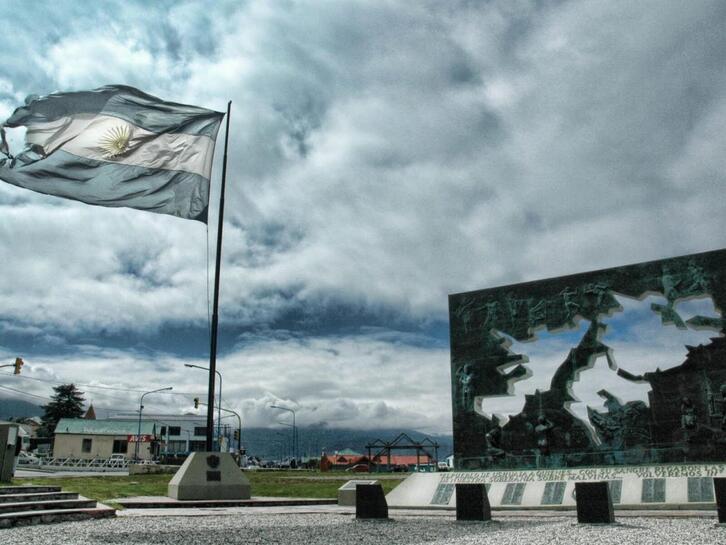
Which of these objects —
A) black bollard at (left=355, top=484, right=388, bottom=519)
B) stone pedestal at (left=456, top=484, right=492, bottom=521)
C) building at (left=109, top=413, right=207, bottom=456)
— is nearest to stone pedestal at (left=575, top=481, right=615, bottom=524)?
stone pedestal at (left=456, top=484, right=492, bottom=521)

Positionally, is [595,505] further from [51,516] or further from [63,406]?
[63,406]

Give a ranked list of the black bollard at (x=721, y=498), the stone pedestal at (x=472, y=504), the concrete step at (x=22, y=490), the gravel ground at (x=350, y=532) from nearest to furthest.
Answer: the gravel ground at (x=350, y=532)
the black bollard at (x=721, y=498)
the stone pedestal at (x=472, y=504)
the concrete step at (x=22, y=490)

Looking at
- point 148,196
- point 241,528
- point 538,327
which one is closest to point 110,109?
point 148,196

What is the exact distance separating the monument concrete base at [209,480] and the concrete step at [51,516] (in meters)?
2.84

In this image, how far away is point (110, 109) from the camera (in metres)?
16.3

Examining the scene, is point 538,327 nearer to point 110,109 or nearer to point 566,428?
point 566,428

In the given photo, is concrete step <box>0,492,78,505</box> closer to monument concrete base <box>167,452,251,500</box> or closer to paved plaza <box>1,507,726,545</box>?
paved plaza <box>1,507,726,545</box>

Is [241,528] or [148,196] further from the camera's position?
[148,196]

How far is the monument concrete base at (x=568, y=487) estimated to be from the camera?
56.3 ft

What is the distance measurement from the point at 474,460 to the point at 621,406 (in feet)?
17.5

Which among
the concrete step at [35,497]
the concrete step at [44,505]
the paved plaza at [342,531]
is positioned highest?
the concrete step at [35,497]

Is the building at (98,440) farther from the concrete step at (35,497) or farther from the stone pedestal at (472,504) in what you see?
the stone pedestal at (472,504)

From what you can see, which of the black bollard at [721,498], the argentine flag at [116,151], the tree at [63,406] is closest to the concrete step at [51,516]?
the argentine flag at [116,151]

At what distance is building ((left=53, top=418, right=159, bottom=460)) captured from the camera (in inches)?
2985
